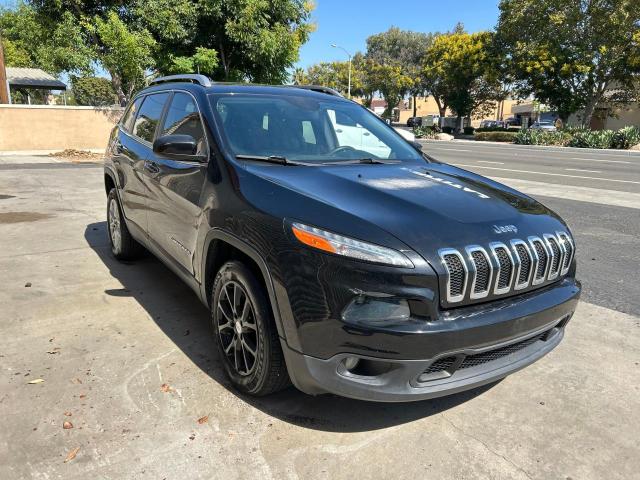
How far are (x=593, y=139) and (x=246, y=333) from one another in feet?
104

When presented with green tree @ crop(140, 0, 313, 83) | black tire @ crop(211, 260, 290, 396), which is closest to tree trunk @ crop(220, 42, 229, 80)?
green tree @ crop(140, 0, 313, 83)

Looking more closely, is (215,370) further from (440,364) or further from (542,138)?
(542,138)

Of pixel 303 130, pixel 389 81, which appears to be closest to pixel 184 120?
pixel 303 130

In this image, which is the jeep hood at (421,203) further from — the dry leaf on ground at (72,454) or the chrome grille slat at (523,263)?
the dry leaf on ground at (72,454)

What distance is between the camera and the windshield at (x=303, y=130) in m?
3.33

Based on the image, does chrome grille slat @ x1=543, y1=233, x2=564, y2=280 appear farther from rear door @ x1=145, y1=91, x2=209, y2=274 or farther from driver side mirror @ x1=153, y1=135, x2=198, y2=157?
driver side mirror @ x1=153, y1=135, x2=198, y2=157

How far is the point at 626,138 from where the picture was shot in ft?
93.6

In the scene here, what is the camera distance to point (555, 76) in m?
36.9

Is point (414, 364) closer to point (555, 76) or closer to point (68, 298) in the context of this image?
point (68, 298)

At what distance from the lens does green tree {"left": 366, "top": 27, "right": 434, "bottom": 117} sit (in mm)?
60406

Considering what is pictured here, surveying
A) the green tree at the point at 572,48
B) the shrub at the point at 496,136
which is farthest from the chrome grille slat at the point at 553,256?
the shrub at the point at 496,136

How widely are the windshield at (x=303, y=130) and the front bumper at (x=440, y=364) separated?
1407 millimetres

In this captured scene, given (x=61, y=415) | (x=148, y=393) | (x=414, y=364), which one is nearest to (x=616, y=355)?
(x=414, y=364)

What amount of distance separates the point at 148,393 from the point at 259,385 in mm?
696
